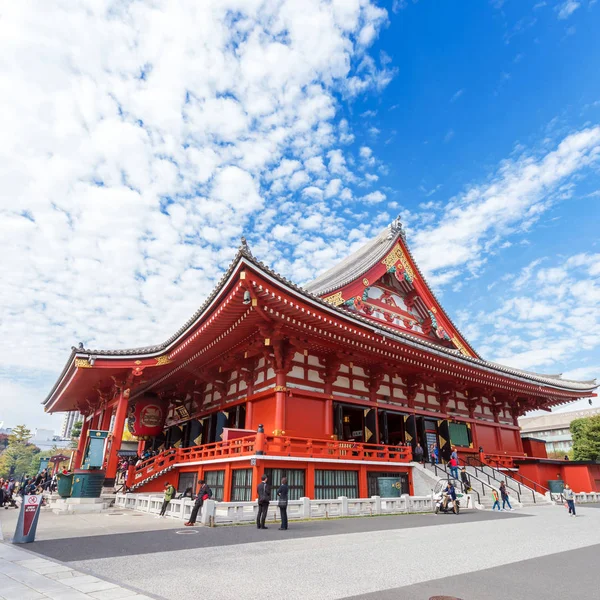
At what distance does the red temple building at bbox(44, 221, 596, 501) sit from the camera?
1470 cm

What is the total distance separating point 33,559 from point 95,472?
1128 centimetres

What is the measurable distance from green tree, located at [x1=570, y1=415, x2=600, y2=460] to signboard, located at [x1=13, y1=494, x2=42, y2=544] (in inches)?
1830

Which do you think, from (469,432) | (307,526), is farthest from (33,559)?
(469,432)

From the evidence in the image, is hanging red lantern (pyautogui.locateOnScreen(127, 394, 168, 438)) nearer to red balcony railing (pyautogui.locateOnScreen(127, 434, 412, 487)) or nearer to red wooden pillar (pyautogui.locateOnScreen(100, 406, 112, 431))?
red wooden pillar (pyautogui.locateOnScreen(100, 406, 112, 431))

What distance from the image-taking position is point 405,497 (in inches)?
594

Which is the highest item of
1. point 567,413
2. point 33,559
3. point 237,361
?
point 567,413

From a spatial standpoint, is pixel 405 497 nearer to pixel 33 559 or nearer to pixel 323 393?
pixel 323 393

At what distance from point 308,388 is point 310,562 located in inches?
410

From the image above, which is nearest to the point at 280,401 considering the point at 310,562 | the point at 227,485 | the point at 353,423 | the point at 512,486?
the point at 227,485

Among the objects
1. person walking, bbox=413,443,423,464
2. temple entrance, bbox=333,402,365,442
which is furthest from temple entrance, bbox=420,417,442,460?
temple entrance, bbox=333,402,365,442

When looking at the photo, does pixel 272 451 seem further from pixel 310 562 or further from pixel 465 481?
pixel 465 481

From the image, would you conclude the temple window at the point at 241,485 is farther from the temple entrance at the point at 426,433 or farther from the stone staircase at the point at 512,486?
the stone staircase at the point at 512,486

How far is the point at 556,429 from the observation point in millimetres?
62281

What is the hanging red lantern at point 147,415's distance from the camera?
83.6 feet
